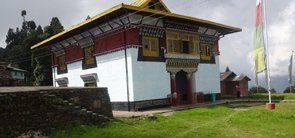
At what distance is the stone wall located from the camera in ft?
34.3

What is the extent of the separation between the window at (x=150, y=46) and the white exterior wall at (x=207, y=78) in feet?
13.6

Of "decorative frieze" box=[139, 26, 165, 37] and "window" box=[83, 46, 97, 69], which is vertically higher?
"decorative frieze" box=[139, 26, 165, 37]

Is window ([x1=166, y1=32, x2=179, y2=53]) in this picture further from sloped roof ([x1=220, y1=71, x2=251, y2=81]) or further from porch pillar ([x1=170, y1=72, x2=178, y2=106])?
sloped roof ([x1=220, y1=71, x2=251, y2=81])

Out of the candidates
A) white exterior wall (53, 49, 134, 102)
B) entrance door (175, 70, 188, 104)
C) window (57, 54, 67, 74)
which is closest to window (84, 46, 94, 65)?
white exterior wall (53, 49, 134, 102)

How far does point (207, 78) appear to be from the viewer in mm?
24047

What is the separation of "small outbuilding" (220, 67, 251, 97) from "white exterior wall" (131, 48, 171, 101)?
1498 centimetres

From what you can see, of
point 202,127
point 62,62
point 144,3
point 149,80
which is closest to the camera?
point 202,127

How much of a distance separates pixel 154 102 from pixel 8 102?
34.0ft

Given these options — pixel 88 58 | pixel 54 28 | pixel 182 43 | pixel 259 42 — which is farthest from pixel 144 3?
pixel 54 28

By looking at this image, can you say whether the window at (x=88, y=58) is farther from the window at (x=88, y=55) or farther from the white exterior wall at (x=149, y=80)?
the white exterior wall at (x=149, y=80)

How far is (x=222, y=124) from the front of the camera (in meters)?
11.9

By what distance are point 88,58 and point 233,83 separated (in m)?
17.0

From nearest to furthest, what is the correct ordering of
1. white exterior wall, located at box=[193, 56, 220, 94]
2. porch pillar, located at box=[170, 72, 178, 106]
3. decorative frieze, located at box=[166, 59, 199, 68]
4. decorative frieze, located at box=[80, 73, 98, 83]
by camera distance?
decorative frieze, located at box=[166, 59, 199, 68] < porch pillar, located at box=[170, 72, 178, 106] < decorative frieze, located at box=[80, 73, 98, 83] < white exterior wall, located at box=[193, 56, 220, 94]

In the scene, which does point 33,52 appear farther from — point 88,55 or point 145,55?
point 145,55
